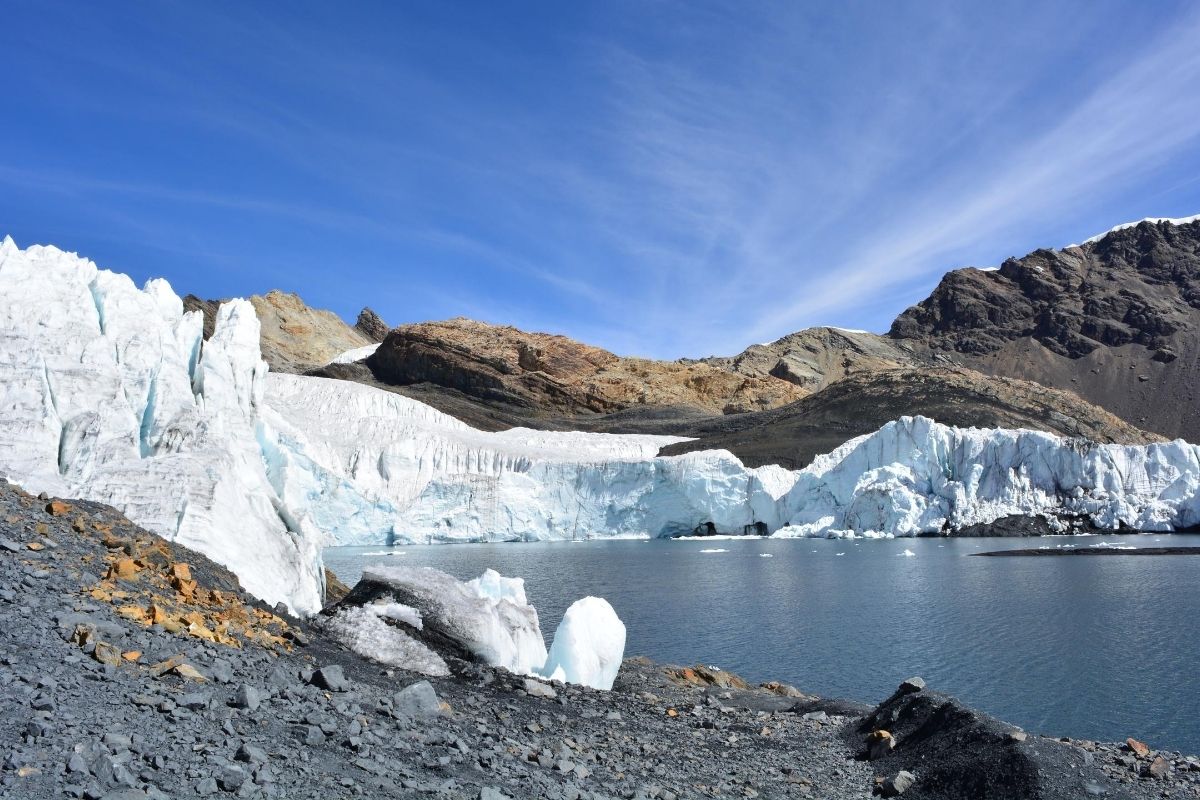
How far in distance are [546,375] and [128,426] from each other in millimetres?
A: 94482

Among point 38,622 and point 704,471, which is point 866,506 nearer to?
point 704,471

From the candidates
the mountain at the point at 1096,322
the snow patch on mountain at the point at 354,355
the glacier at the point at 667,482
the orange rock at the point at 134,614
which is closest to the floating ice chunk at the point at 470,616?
the orange rock at the point at 134,614

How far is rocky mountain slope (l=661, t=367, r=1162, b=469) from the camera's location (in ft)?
228

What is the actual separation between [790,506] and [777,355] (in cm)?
12137

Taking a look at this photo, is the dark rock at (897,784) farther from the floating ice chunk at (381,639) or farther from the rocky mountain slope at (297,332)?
the rocky mountain slope at (297,332)

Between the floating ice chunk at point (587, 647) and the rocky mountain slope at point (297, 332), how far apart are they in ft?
352

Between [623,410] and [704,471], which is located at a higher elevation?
[623,410]

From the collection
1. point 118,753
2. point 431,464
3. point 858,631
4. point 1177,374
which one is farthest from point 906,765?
point 1177,374

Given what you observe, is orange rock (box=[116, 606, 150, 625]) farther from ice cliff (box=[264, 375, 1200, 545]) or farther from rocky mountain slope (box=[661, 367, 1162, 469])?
rocky mountain slope (box=[661, 367, 1162, 469])

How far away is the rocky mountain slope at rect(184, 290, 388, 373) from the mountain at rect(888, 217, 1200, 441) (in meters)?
111

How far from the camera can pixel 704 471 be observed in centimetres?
5300

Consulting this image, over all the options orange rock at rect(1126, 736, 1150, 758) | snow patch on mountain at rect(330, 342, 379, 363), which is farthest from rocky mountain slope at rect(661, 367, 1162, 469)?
snow patch on mountain at rect(330, 342, 379, 363)

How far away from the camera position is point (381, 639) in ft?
30.2

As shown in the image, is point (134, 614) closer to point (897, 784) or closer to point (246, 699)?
point (246, 699)
